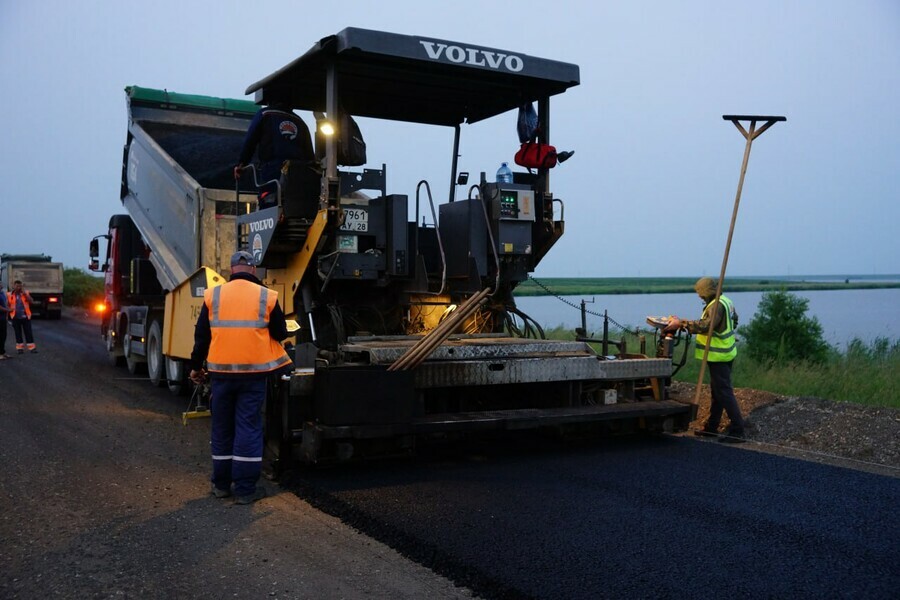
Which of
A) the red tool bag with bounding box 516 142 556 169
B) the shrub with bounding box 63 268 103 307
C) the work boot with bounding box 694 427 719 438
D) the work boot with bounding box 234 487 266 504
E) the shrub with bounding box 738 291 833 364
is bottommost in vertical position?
the work boot with bounding box 234 487 266 504

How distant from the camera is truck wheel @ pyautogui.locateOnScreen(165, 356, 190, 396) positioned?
9484 mm

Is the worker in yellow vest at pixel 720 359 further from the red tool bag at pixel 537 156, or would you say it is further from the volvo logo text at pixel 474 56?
the volvo logo text at pixel 474 56

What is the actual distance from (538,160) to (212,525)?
391cm

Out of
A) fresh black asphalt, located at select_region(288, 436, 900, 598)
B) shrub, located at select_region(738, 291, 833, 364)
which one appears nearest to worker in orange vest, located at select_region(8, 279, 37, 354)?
fresh black asphalt, located at select_region(288, 436, 900, 598)

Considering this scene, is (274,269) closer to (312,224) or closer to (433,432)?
(312,224)

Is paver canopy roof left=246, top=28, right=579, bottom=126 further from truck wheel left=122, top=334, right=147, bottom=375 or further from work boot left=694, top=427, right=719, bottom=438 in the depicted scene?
truck wheel left=122, top=334, right=147, bottom=375

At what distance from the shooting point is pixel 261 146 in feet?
22.5

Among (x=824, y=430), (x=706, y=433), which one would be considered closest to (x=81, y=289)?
(x=706, y=433)

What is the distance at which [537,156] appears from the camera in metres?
6.96

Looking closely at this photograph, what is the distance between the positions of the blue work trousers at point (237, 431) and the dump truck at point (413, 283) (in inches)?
9.8

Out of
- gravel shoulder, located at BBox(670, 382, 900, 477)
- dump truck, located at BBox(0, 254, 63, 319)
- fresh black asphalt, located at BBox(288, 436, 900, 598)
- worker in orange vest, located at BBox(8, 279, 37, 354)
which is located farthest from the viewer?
dump truck, located at BBox(0, 254, 63, 319)

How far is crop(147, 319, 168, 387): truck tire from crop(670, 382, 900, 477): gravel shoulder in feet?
20.5

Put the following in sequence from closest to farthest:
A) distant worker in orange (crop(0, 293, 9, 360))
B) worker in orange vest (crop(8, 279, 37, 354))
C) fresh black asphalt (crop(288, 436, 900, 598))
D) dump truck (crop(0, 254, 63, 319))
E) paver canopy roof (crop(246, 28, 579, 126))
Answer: fresh black asphalt (crop(288, 436, 900, 598)) → paver canopy roof (crop(246, 28, 579, 126)) → distant worker in orange (crop(0, 293, 9, 360)) → worker in orange vest (crop(8, 279, 37, 354)) → dump truck (crop(0, 254, 63, 319))

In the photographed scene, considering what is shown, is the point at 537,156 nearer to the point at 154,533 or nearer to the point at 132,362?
the point at 154,533
